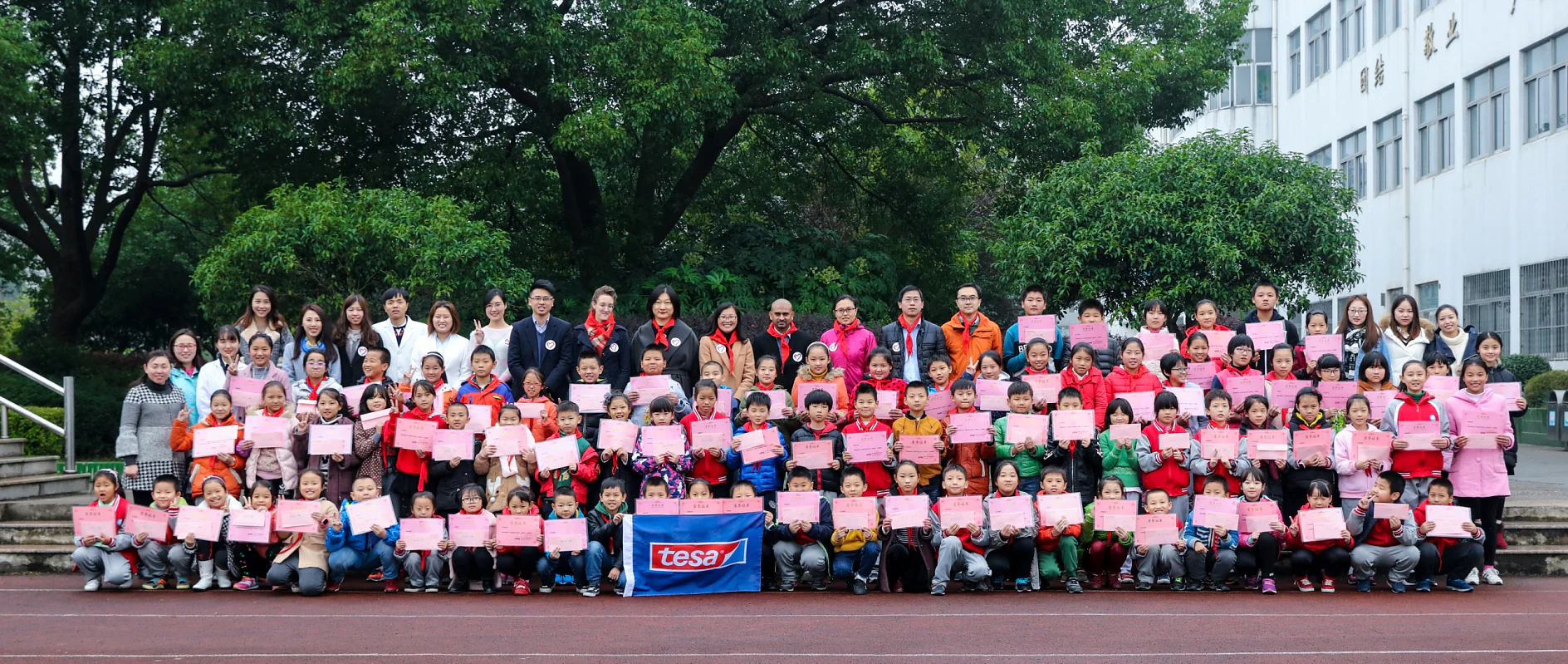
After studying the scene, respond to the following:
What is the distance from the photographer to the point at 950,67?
62.3 ft

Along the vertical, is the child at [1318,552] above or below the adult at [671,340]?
below

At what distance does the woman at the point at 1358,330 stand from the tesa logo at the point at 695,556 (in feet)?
15.1

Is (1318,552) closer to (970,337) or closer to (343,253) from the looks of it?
(970,337)

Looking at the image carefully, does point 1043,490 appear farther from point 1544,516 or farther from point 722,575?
point 1544,516

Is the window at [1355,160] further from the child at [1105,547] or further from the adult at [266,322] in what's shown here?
the adult at [266,322]

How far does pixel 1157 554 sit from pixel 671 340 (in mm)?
3771

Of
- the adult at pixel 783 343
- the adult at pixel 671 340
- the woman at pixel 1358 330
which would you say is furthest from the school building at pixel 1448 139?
the adult at pixel 671 340

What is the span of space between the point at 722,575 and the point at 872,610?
1.26 meters

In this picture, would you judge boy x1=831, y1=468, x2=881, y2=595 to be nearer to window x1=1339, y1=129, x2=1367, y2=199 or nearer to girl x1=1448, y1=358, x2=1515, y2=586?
girl x1=1448, y1=358, x2=1515, y2=586

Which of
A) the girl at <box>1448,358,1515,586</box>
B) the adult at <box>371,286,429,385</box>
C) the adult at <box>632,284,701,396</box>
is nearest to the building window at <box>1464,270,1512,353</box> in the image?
the girl at <box>1448,358,1515,586</box>

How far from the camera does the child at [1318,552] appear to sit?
9.10 metres

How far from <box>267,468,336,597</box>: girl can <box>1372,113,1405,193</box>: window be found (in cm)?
2460

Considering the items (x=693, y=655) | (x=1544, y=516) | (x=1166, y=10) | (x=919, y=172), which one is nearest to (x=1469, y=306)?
(x=1166, y=10)

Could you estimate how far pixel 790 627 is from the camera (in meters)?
7.96
